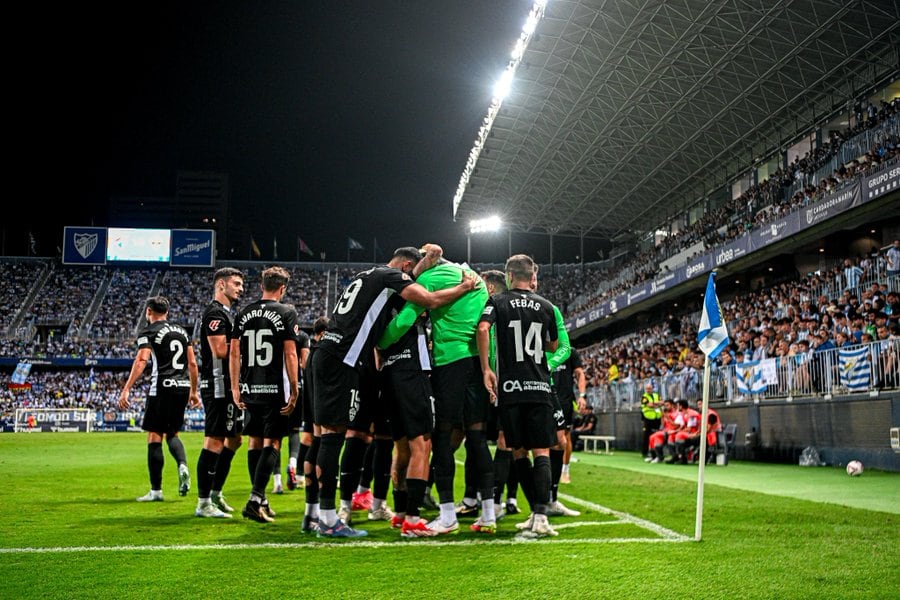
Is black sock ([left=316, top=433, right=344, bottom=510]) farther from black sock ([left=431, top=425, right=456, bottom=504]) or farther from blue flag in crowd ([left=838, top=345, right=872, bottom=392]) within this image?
blue flag in crowd ([left=838, top=345, right=872, bottom=392])

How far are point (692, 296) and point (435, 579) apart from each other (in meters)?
33.6

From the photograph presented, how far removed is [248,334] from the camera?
7383 mm

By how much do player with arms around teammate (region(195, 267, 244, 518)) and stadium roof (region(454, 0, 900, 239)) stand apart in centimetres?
1992

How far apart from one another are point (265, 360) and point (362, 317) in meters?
1.55

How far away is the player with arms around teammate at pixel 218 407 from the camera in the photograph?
743 centimetres

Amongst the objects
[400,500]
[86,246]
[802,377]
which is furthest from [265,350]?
[86,246]

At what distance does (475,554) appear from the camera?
532 cm

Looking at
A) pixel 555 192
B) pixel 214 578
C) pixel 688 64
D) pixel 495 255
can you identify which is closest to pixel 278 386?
pixel 214 578

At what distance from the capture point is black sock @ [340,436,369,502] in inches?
256

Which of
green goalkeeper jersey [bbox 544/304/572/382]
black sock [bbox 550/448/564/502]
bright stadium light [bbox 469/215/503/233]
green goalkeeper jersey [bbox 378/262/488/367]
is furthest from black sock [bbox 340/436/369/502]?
bright stadium light [bbox 469/215/503/233]

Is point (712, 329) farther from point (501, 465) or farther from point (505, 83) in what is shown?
point (505, 83)

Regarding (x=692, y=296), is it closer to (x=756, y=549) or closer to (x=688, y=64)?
(x=688, y=64)

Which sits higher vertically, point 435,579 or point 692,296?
point 692,296

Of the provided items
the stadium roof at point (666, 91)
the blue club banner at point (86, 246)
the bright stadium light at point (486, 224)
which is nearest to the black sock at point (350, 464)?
the stadium roof at point (666, 91)
